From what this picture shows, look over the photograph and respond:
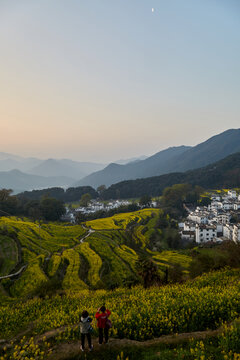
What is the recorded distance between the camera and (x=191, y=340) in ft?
33.6

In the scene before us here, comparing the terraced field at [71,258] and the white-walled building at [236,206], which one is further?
the white-walled building at [236,206]

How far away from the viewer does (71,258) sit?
4738 centimetres

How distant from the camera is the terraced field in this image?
35750mm

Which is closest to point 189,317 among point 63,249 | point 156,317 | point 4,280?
point 156,317

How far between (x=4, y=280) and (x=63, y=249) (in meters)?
18.9

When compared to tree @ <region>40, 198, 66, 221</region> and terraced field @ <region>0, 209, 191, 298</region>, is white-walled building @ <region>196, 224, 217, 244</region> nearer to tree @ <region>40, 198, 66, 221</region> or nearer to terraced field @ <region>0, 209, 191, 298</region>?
terraced field @ <region>0, 209, 191, 298</region>

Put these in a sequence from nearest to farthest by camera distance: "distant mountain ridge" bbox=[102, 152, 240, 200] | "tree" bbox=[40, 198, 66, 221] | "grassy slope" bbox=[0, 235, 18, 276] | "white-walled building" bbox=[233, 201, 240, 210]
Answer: "grassy slope" bbox=[0, 235, 18, 276], "tree" bbox=[40, 198, 66, 221], "white-walled building" bbox=[233, 201, 240, 210], "distant mountain ridge" bbox=[102, 152, 240, 200]

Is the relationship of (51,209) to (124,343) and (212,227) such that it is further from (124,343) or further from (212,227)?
(124,343)

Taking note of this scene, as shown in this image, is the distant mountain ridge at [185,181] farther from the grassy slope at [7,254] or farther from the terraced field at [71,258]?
the grassy slope at [7,254]

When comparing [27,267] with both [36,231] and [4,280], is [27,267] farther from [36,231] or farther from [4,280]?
[36,231]

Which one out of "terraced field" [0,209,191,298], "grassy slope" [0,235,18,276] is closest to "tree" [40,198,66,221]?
"terraced field" [0,209,191,298]

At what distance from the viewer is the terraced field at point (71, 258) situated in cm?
3575

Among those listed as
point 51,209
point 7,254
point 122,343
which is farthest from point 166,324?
point 51,209

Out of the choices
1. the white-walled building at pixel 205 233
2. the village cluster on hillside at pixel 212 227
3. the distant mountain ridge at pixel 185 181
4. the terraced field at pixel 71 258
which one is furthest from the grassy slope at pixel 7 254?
the distant mountain ridge at pixel 185 181
